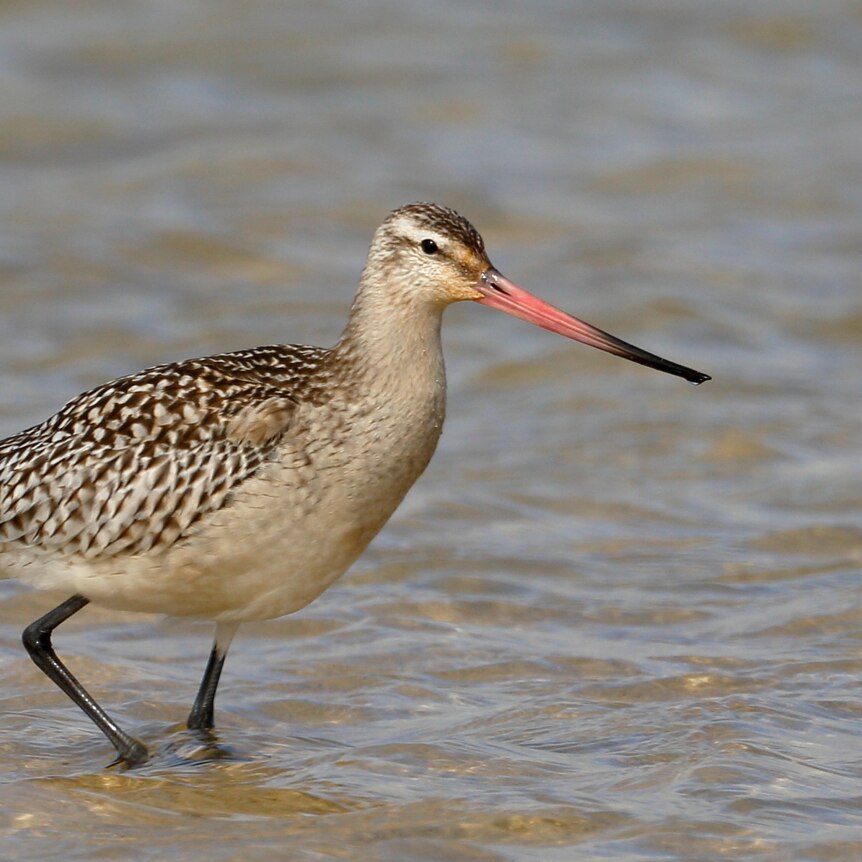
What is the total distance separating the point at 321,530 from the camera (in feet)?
21.1

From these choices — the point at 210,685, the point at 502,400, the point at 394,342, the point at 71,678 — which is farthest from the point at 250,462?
the point at 502,400

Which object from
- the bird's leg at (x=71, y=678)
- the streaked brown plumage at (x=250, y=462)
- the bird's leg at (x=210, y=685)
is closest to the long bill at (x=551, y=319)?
the streaked brown plumage at (x=250, y=462)

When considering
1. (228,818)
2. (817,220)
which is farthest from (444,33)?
(228,818)

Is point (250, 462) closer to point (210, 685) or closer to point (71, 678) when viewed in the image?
point (210, 685)

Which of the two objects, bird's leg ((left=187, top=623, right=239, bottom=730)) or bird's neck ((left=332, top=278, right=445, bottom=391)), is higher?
bird's neck ((left=332, top=278, right=445, bottom=391))

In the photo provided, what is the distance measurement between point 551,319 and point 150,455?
146 cm

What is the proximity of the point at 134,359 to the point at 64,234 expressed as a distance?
2153 mm

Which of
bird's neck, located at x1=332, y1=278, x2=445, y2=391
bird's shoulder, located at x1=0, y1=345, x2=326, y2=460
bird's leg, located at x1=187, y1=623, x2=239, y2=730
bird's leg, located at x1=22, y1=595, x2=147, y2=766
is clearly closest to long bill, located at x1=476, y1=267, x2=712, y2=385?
bird's neck, located at x1=332, y1=278, x2=445, y2=391

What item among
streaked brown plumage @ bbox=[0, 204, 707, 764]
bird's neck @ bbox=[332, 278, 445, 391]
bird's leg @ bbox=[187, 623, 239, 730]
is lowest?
bird's leg @ bbox=[187, 623, 239, 730]

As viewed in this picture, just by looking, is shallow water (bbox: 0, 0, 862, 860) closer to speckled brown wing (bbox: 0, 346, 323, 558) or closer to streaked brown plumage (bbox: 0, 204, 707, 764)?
streaked brown plumage (bbox: 0, 204, 707, 764)

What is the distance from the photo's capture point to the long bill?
6.75 m

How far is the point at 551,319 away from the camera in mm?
6871

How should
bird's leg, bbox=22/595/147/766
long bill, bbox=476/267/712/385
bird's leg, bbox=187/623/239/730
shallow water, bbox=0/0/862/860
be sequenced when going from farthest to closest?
1. bird's leg, bbox=187/623/239/730
2. long bill, bbox=476/267/712/385
3. bird's leg, bbox=22/595/147/766
4. shallow water, bbox=0/0/862/860

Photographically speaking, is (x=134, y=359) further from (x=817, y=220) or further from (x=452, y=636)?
(x=817, y=220)
